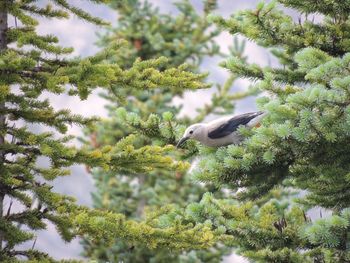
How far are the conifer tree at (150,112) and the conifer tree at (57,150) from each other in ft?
28.3

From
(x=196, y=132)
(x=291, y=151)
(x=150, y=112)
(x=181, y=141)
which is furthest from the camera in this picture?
(x=150, y=112)

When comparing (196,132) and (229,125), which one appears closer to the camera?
(229,125)

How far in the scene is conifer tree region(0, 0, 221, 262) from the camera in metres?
7.03

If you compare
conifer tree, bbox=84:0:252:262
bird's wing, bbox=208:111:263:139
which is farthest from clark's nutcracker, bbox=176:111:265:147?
conifer tree, bbox=84:0:252:262

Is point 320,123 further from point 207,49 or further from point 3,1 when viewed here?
point 207,49

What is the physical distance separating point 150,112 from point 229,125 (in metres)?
11.2

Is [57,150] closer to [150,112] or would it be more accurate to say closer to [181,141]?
[181,141]

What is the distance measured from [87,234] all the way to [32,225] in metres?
0.71

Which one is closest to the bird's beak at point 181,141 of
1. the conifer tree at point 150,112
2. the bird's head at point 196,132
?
the bird's head at point 196,132

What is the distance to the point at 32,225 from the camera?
7500mm

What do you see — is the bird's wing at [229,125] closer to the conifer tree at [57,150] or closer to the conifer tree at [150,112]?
the conifer tree at [57,150]

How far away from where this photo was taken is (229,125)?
739 centimetres

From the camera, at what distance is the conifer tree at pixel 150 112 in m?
17.2

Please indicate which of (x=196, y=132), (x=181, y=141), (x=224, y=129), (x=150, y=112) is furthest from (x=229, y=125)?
(x=150, y=112)
